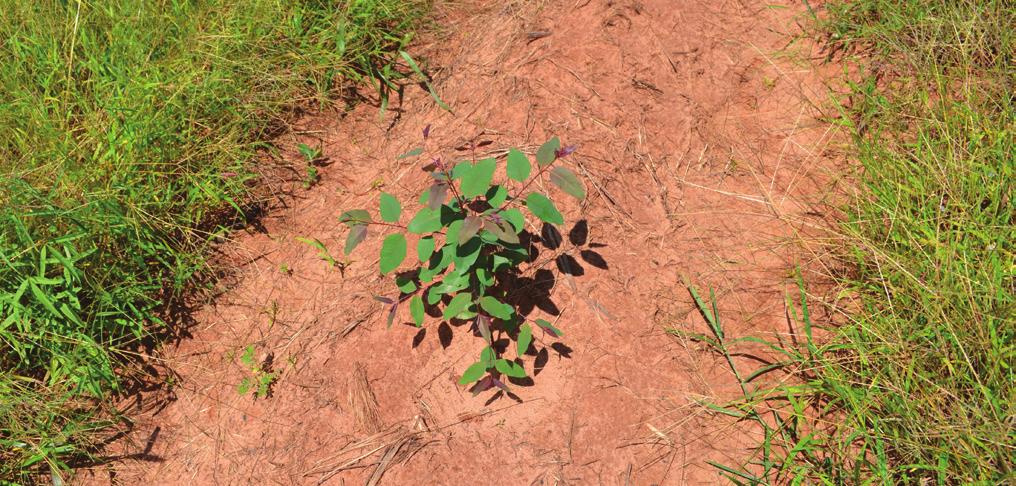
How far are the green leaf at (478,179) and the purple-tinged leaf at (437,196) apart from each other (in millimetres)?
60

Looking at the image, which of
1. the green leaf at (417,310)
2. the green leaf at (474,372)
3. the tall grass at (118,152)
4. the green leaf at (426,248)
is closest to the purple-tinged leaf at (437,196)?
the green leaf at (426,248)

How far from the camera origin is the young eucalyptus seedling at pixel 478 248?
6.28 feet

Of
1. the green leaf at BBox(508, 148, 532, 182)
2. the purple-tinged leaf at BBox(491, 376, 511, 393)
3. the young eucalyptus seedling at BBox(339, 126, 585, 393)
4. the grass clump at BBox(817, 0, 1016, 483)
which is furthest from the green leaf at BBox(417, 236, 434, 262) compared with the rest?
the grass clump at BBox(817, 0, 1016, 483)

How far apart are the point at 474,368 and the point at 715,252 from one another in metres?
0.93

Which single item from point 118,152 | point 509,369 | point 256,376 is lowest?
point 256,376

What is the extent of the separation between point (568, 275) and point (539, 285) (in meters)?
0.10

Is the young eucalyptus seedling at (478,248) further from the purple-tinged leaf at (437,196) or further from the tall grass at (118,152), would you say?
the tall grass at (118,152)

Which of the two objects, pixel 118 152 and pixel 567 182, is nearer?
pixel 567 182

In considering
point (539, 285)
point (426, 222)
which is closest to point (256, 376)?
point (426, 222)

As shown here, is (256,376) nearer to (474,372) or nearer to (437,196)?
(474,372)

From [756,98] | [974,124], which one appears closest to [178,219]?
[756,98]

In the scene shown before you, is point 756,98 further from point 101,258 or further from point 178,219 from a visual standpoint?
point 101,258

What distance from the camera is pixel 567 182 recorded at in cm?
192

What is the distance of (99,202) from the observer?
2412 mm
